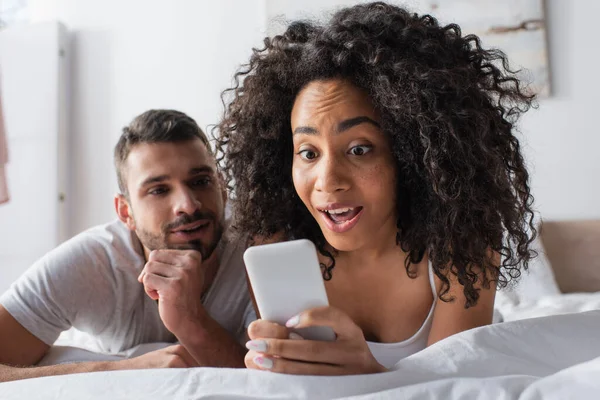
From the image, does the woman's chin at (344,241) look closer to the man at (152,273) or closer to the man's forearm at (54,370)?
the man at (152,273)

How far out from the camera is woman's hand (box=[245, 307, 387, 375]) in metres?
0.81

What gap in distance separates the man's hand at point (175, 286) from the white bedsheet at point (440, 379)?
49cm

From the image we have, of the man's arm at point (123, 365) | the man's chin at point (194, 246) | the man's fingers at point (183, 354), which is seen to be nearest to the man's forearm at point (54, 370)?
the man's arm at point (123, 365)

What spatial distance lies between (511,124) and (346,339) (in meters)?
0.57

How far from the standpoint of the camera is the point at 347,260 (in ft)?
4.34

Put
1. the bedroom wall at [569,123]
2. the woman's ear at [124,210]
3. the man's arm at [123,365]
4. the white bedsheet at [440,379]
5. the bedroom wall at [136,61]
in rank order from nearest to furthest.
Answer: the white bedsheet at [440,379] → the man's arm at [123,365] → the woman's ear at [124,210] → the bedroom wall at [569,123] → the bedroom wall at [136,61]

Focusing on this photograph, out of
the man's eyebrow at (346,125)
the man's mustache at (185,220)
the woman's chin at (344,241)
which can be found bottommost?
the woman's chin at (344,241)

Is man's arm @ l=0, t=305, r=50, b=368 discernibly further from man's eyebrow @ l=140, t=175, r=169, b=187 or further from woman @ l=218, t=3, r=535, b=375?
woman @ l=218, t=3, r=535, b=375

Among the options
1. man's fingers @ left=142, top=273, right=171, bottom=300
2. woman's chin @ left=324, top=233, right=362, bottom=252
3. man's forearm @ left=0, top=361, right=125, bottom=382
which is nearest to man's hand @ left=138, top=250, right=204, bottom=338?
man's fingers @ left=142, top=273, right=171, bottom=300

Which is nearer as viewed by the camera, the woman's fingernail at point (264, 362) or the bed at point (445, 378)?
the bed at point (445, 378)

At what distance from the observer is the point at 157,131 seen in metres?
1.48

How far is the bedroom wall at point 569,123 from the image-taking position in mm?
2617

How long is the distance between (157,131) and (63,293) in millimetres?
421

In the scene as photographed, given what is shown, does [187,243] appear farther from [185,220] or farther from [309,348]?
[309,348]
